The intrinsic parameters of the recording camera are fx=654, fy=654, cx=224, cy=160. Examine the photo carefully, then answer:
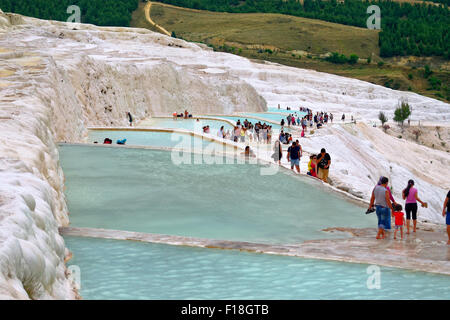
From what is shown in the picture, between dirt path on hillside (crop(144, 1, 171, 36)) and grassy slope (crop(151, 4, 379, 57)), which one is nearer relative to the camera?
grassy slope (crop(151, 4, 379, 57))

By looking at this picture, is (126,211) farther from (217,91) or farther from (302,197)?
(217,91)

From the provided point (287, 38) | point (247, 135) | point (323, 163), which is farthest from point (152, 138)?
point (287, 38)

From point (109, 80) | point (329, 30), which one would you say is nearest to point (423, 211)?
point (109, 80)

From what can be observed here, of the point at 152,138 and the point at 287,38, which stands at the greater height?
the point at 287,38

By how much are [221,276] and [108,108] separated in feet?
81.5

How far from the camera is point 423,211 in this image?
3008cm

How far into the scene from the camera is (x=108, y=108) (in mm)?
31469

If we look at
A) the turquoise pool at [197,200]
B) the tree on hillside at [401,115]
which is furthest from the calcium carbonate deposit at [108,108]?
the tree on hillside at [401,115]

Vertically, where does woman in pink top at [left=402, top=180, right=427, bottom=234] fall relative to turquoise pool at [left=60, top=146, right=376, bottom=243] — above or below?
above

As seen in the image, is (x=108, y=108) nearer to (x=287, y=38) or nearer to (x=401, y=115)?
(x=401, y=115)

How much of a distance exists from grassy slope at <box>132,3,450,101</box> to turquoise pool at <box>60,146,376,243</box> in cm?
9333

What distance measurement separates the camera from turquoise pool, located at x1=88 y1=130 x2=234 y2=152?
2347 centimetres

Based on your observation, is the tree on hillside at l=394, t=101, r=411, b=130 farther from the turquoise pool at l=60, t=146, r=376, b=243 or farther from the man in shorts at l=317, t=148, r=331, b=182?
the turquoise pool at l=60, t=146, r=376, b=243

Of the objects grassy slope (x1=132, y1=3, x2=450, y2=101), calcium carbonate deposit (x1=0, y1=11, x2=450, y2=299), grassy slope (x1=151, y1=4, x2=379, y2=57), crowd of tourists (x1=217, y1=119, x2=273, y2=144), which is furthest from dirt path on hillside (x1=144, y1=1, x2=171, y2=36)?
crowd of tourists (x1=217, y1=119, x2=273, y2=144)
